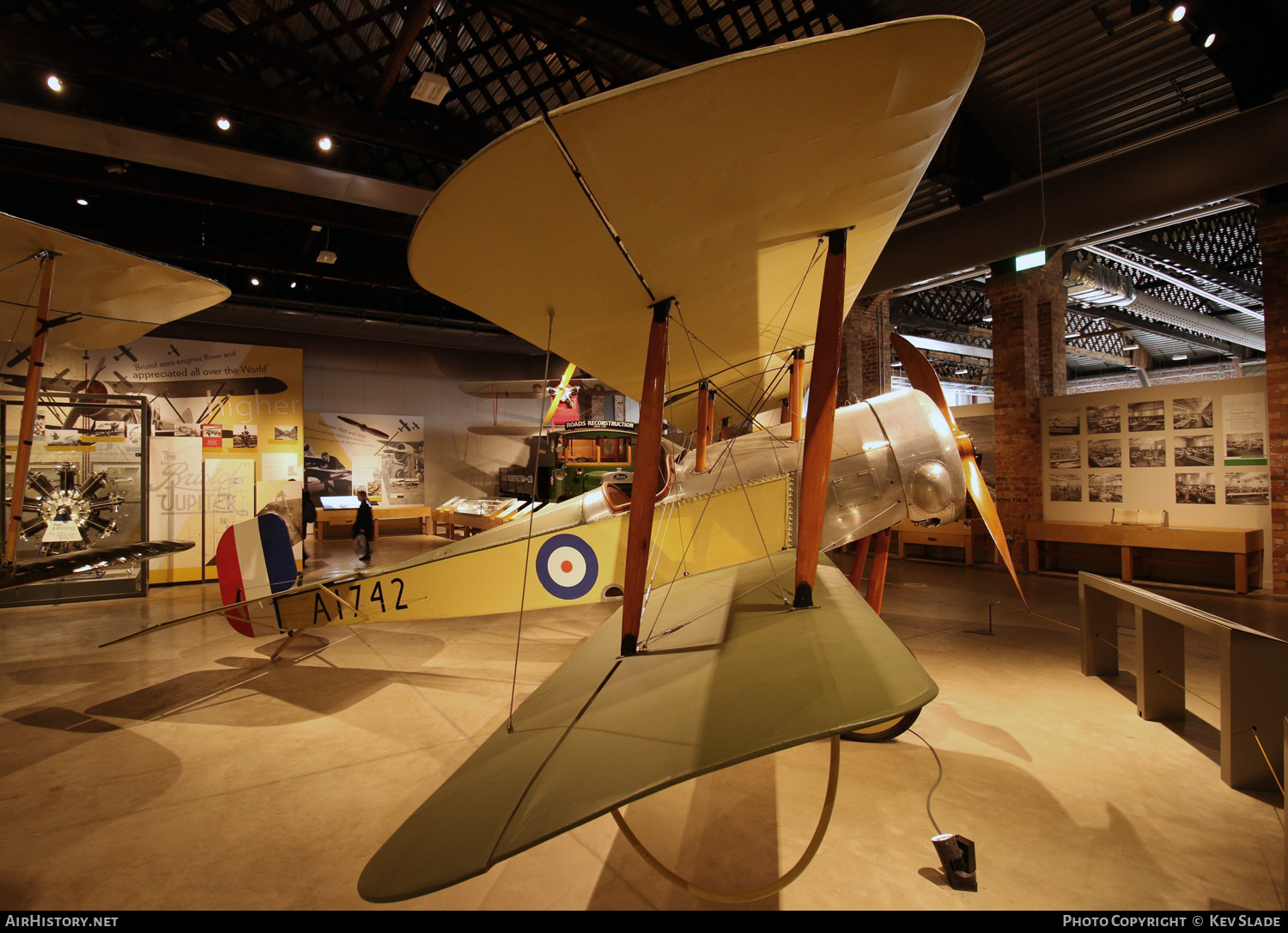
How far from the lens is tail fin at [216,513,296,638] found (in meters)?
4.37

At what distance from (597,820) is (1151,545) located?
8.13 metres

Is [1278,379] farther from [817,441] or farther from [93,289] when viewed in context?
[93,289]

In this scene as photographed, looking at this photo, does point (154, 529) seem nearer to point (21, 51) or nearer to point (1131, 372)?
point (21, 51)

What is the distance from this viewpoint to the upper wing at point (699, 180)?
1.28 m

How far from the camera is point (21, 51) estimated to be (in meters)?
5.09

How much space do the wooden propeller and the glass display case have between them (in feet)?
31.7

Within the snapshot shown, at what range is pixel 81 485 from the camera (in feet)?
24.4

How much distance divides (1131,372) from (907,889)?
25478mm

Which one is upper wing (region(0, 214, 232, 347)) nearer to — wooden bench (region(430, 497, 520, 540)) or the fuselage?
the fuselage

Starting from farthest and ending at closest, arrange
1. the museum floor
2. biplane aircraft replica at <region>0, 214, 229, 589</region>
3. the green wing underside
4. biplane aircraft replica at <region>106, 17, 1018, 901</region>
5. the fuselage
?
biplane aircraft replica at <region>0, 214, 229, 589</region>
the fuselage
the museum floor
biplane aircraft replica at <region>106, 17, 1018, 901</region>
the green wing underside

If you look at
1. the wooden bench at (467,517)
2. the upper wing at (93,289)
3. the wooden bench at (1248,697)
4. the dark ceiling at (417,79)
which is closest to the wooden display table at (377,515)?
the wooden bench at (467,517)

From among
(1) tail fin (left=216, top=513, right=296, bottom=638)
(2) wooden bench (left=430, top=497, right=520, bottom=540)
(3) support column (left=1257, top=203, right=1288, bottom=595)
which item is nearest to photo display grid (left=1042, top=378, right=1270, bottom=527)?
(3) support column (left=1257, top=203, right=1288, bottom=595)

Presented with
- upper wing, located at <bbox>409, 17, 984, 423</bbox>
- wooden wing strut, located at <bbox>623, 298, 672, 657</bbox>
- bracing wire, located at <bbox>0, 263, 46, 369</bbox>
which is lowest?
wooden wing strut, located at <bbox>623, 298, 672, 657</bbox>
